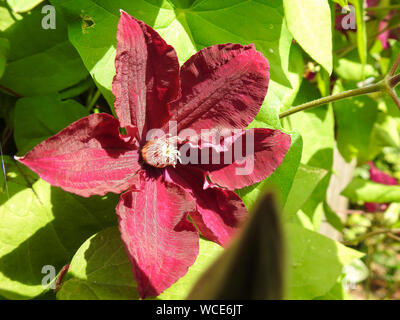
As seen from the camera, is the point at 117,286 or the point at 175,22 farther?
the point at 175,22

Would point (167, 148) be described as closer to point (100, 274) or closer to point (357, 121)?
point (100, 274)

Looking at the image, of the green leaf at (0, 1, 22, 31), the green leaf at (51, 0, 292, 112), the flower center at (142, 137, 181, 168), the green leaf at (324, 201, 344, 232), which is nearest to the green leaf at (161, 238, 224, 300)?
the flower center at (142, 137, 181, 168)

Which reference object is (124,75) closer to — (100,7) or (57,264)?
(100,7)

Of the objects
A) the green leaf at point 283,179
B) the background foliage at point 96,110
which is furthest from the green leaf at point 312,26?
the green leaf at point 283,179
